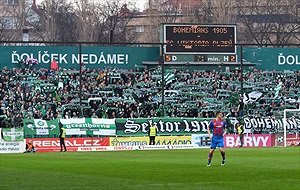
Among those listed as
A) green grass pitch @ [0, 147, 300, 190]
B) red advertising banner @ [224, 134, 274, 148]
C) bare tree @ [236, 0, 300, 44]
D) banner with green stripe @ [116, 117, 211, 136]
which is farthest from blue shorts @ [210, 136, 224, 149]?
bare tree @ [236, 0, 300, 44]

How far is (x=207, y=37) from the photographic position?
188ft

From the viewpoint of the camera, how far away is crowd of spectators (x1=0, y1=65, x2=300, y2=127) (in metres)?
59.6

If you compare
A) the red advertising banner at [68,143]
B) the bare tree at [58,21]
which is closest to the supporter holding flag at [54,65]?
the red advertising banner at [68,143]

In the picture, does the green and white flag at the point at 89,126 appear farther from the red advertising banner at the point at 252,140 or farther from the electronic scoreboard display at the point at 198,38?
the red advertising banner at the point at 252,140

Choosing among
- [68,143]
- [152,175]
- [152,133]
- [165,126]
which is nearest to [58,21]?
[165,126]

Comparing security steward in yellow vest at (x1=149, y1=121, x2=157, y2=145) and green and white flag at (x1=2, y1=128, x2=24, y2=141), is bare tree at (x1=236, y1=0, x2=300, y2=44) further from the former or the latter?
green and white flag at (x1=2, y1=128, x2=24, y2=141)

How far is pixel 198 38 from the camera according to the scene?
5697 centimetres

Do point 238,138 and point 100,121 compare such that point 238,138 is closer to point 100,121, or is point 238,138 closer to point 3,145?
point 100,121

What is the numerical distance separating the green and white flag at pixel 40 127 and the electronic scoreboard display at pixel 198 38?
9604 mm

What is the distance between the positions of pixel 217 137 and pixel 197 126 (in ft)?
83.4

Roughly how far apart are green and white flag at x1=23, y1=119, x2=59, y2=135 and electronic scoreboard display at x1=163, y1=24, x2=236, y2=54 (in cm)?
960

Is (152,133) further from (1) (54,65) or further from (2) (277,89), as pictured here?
(2) (277,89)

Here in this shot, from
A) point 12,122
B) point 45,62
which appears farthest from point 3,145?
point 45,62

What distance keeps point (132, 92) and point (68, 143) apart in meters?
12.0
